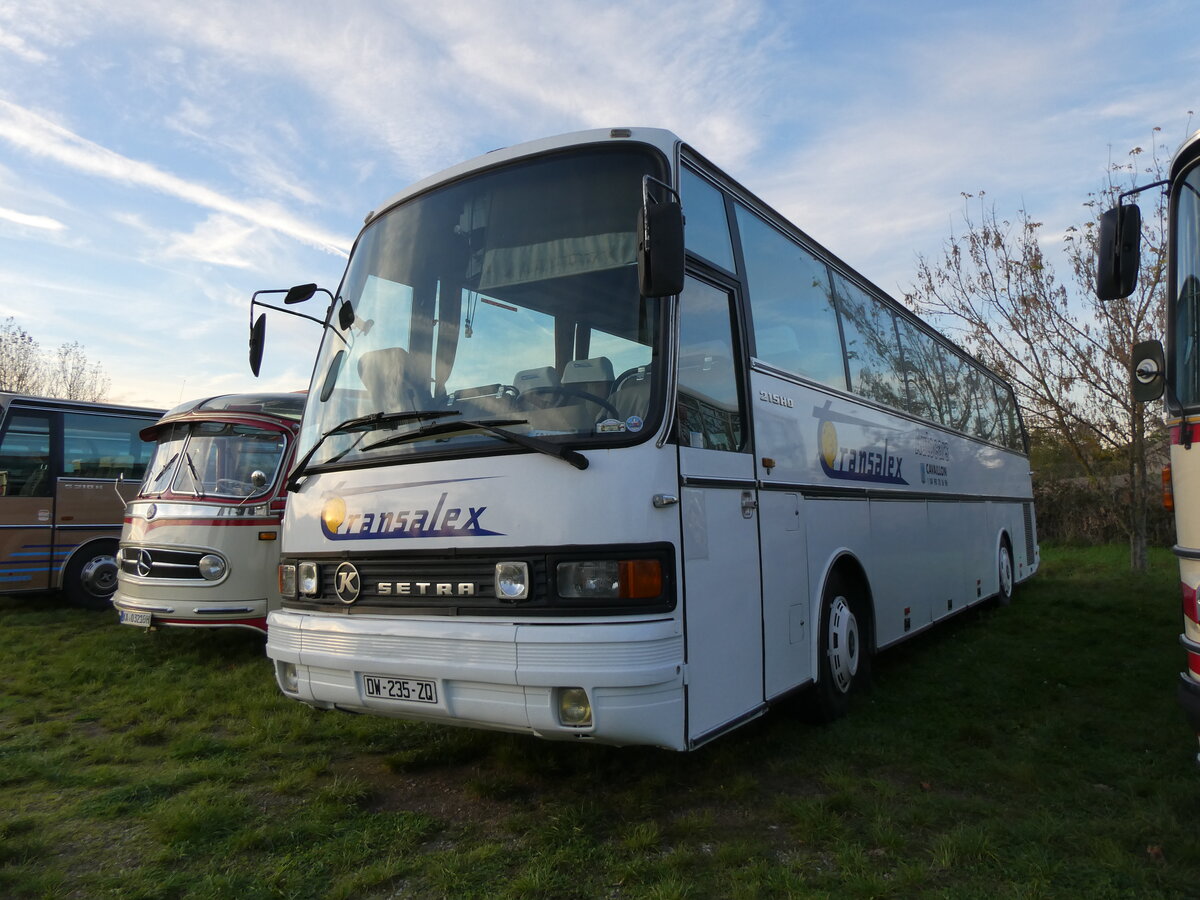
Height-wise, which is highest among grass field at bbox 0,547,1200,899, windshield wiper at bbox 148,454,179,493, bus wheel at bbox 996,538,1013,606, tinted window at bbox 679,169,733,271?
tinted window at bbox 679,169,733,271

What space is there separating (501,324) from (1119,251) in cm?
325

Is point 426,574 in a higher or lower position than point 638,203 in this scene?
lower

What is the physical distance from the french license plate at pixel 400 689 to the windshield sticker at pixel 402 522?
2.22ft

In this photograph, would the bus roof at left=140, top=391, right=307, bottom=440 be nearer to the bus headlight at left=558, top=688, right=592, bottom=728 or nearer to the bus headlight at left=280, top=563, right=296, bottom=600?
the bus headlight at left=280, top=563, right=296, bottom=600

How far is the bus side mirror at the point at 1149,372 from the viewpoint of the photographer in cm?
408

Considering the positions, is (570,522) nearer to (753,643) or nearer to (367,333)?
(753,643)

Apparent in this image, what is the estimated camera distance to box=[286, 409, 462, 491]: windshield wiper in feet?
14.1

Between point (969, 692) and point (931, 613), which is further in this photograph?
point (931, 613)

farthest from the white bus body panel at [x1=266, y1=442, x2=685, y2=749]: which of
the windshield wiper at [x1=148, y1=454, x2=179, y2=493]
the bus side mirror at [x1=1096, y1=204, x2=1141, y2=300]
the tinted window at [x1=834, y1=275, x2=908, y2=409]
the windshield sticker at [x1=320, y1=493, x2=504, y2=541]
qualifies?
the windshield wiper at [x1=148, y1=454, x2=179, y2=493]

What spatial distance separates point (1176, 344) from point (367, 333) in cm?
413

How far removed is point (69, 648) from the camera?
8.88 metres

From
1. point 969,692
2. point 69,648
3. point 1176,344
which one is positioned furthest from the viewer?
point 69,648

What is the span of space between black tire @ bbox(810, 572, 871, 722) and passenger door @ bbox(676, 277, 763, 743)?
3.67 feet

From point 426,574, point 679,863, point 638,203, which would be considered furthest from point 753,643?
point 638,203
